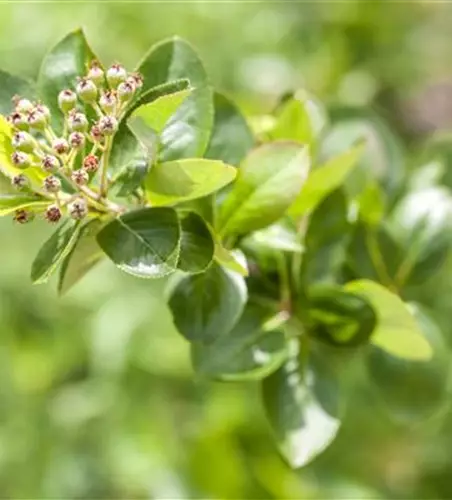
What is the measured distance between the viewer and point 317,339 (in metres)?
0.78

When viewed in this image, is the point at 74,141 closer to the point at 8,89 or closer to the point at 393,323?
the point at 8,89

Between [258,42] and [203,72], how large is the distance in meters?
1.00

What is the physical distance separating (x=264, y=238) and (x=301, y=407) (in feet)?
0.45

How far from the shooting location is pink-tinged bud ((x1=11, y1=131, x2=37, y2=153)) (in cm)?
55

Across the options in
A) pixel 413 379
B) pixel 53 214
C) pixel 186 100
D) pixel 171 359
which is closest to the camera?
pixel 53 214

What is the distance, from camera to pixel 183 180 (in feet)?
2.00

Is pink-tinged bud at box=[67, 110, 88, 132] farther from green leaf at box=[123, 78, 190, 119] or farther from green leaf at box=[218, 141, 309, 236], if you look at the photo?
green leaf at box=[218, 141, 309, 236]

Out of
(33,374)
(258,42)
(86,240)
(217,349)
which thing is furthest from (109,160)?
(258,42)

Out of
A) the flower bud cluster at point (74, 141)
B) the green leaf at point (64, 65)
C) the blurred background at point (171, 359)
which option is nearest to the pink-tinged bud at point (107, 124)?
the flower bud cluster at point (74, 141)

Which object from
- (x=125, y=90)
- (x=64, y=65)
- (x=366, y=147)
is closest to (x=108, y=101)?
(x=125, y=90)

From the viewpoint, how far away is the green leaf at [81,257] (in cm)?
61

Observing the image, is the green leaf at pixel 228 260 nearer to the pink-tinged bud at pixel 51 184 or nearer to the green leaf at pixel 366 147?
the pink-tinged bud at pixel 51 184

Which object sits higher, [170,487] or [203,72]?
[203,72]

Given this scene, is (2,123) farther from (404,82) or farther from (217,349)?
(404,82)
